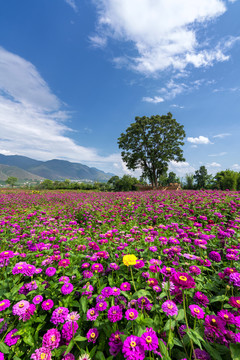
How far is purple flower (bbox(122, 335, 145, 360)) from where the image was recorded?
94 cm

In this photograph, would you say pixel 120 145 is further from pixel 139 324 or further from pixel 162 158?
pixel 139 324

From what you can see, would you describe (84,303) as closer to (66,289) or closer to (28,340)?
(66,289)

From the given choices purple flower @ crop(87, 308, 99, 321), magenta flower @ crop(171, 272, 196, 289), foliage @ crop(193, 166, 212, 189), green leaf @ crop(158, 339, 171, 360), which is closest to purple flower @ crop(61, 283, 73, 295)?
purple flower @ crop(87, 308, 99, 321)

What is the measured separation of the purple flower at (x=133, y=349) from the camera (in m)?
0.94

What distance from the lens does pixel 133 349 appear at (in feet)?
3.24

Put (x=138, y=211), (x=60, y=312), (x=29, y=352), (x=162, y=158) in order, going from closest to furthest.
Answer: (x=29, y=352) → (x=60, y=312) → (x=138, y=211) → (x=162, y=158)

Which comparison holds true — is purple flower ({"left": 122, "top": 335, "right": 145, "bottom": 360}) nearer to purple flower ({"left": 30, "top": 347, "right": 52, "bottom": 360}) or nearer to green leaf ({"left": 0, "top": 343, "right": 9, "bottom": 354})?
purple flower ({"left": 30, "top": 347, "right": 52, "bottom": 360})

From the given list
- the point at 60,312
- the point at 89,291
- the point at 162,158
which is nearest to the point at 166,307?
the point at 89,291

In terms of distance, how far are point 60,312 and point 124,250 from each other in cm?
148

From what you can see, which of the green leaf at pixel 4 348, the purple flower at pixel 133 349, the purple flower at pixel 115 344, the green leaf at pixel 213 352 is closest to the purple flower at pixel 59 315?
the green leaf at pixel 4 348

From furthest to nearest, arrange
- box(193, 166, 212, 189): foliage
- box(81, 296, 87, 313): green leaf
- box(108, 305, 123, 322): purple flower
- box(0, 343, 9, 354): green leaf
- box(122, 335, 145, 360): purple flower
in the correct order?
box(193, 166, 212, 189): foliage < box(81, 296, 87, 313): green leaf < box(108, 305, 123, 322): purple flower < box(0, 343, 9, 354): green leaf < box(122, 335, 145, 360): purple flower

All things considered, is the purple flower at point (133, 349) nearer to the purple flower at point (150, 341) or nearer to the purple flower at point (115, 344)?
the purple flower at point (150, 341)

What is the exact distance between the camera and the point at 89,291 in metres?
1.61

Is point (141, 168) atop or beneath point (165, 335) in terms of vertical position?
atop
